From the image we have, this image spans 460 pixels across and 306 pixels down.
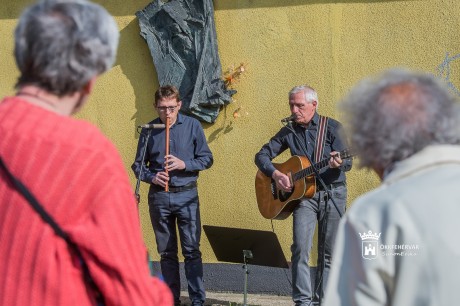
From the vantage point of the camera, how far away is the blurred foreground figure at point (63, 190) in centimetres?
213

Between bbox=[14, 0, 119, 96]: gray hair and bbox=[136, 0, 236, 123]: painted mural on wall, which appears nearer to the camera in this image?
bbox=[14, 0, 119, 96]: gray hair

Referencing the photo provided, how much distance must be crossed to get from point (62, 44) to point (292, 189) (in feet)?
15.9

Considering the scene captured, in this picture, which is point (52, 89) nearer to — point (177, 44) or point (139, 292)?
point (139, 292)

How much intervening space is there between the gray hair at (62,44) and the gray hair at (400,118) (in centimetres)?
72

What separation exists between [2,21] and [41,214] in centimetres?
654

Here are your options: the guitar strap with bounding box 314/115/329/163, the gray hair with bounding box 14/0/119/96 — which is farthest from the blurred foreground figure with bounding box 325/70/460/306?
the guitar strap with bounding box 314/115/329/163

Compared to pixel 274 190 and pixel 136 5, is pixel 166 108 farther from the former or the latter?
pixel 136 5

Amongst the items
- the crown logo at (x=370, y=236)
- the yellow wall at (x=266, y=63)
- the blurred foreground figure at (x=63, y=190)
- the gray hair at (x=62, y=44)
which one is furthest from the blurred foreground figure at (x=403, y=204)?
the yellow wall at (x=266, y=63)

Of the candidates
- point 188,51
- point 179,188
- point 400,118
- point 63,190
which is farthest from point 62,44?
point 188,51

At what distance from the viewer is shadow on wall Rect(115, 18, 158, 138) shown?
798 cm

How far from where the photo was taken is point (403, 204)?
6.92ft

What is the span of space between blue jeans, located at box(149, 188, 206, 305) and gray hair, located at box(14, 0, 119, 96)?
485 centimetres

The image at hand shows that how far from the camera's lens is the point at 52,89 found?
2225 mm

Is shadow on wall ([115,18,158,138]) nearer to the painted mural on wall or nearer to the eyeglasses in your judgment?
the painted mural on wall
